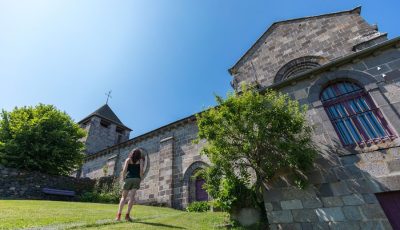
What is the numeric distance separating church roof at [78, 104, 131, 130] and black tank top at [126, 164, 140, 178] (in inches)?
901

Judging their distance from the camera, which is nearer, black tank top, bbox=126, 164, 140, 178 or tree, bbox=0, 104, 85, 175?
black tank top, bbox=126, 164, 140, 178

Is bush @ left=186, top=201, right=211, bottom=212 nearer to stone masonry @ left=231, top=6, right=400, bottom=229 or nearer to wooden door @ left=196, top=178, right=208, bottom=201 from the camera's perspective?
wooden door @ left=196, top=178, right=208, bottom=201

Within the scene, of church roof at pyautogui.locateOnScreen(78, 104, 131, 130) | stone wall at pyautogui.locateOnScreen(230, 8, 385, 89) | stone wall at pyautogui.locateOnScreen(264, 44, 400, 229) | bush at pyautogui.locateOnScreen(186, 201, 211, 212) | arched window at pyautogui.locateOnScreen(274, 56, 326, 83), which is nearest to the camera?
stone wall at pyautogui.locateOnScreen(264, 44, 400, 229)

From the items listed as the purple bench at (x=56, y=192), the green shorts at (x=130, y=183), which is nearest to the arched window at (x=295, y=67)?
the green shorts at (x=130, y=183)

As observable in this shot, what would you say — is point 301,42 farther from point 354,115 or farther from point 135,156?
point 135,156

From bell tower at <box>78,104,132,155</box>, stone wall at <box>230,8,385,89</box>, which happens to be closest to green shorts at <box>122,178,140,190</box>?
stone wall at <box>230,8,385,89</box>

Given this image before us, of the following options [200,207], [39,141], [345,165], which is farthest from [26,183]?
[345,165]

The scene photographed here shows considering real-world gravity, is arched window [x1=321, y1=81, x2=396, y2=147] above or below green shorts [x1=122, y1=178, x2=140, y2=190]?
above

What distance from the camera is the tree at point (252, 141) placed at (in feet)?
20.2

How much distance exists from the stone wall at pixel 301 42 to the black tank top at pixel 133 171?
26.9ft

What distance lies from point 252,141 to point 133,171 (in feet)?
11.2

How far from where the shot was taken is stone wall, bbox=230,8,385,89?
10.6 m

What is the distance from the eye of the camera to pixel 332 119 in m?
6.84

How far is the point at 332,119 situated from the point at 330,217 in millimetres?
2881
